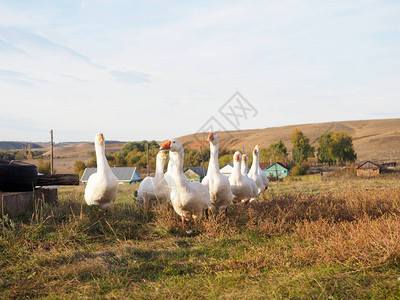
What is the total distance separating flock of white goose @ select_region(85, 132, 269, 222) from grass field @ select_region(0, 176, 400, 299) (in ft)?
1.25

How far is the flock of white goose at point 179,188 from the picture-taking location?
732 centimetres

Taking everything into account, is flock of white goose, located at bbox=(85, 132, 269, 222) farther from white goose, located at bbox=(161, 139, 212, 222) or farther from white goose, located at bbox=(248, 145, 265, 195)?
white goose, located at bbox=(248, 145, 265, 195)

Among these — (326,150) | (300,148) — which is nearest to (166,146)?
(300,148)

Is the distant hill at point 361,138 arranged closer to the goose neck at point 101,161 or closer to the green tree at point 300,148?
the green tree at point 300,148

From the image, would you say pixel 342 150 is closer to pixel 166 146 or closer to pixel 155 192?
pixel 155 192

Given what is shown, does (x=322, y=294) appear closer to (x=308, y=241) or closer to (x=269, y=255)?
(x=269, y=255)

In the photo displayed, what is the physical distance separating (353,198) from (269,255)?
5270 millimetres

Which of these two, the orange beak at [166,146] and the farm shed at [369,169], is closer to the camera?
the orange beak at [166,146]

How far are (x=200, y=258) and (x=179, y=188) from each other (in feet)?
5.81

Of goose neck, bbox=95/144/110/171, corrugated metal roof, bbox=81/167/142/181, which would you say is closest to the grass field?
goose neck, bbox=95/144/110/171

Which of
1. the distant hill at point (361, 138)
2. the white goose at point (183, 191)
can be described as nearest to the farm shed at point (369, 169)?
the distant hill at point (361, 138)

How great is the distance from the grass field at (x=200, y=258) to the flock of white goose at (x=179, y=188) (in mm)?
381

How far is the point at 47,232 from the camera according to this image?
703cm

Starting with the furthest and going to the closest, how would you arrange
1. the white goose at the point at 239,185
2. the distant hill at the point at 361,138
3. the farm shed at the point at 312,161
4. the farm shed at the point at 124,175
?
the distant hill at the point at 361,138 < the farm shed at the point at 312,161 < the farm shed at the point at 124,175 < the white goose at the point at 239,185
